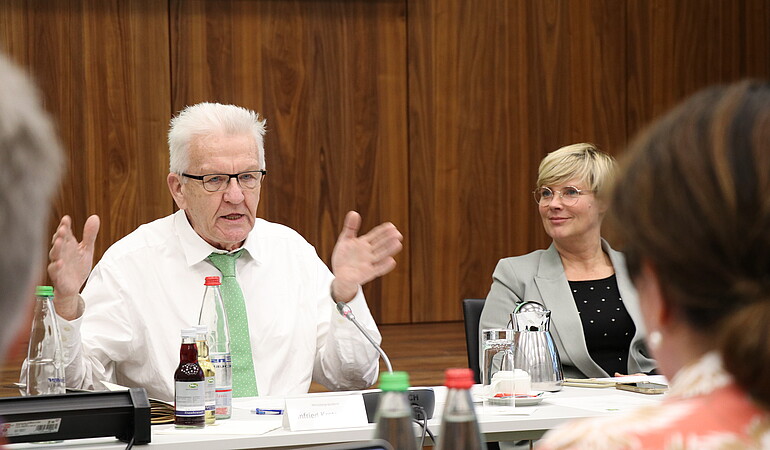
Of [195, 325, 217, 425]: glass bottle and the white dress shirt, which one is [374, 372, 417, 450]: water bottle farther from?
the white dress shirt

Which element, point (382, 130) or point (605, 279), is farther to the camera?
point (382, 130)

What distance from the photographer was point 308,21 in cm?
625

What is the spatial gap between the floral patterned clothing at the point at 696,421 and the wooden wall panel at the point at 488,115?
224 inches

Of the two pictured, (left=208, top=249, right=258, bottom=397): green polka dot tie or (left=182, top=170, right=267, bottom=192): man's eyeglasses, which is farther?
(left=182, top=170, right=267, bottom=192): man's eyeglasses

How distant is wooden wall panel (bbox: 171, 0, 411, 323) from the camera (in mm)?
6098

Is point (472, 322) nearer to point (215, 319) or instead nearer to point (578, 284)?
point (578, 284)

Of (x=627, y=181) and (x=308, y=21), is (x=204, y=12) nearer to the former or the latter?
(x=308, y=21)

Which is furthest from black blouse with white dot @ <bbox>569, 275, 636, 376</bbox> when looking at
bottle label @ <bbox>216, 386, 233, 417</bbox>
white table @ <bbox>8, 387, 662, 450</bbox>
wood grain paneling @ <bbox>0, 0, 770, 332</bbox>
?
wood grain paneling @ <bbox>0, 0, 770, 332</bbox>

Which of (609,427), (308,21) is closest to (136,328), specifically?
(609,427)

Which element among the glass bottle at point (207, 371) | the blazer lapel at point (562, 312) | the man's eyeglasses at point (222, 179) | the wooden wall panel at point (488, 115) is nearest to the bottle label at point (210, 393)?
the glass bottle at point (207, 371)

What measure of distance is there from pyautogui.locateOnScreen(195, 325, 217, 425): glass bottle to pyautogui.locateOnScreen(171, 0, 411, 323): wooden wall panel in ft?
13.3

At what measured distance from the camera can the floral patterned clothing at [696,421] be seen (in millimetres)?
764

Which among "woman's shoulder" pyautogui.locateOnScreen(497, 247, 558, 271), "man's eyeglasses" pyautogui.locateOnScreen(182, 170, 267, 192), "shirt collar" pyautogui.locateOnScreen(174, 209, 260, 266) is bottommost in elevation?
"woman's shoulder" pyautogui.locateOnScreen(497, 247, 558, 271)

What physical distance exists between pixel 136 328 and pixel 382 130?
3.80 m
